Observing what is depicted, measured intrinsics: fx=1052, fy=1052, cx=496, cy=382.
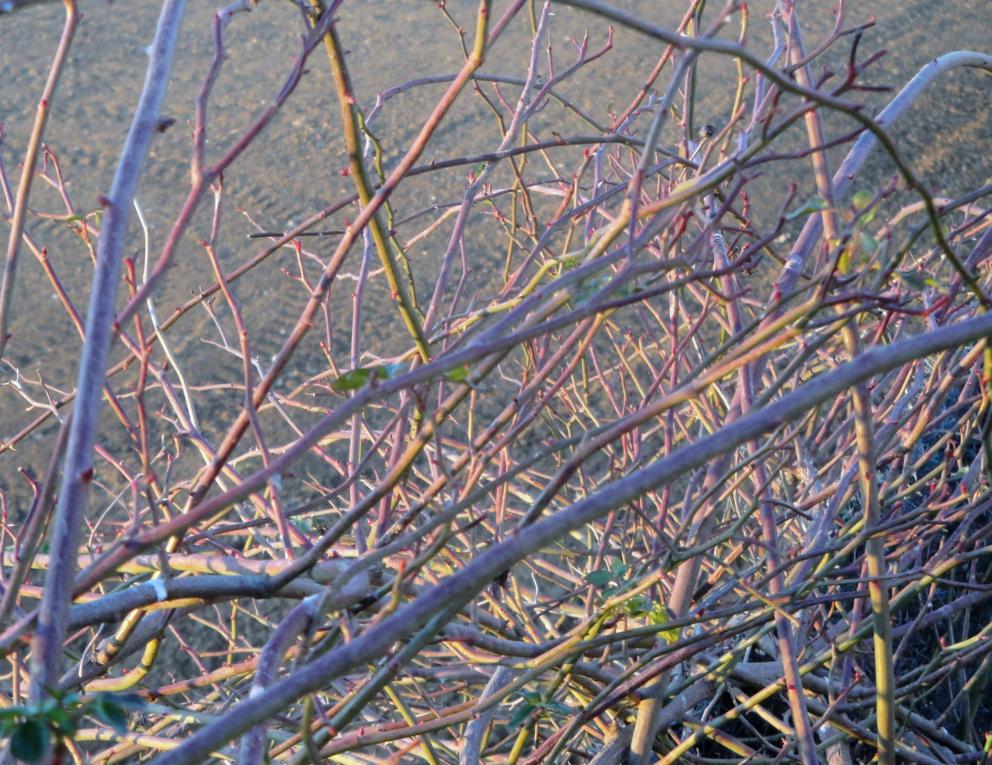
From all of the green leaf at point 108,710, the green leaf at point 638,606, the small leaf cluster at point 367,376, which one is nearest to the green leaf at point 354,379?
the small leaf cluster at point 367,376

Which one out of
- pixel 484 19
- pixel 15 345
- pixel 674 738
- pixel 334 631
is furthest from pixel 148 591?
pixel 15 345

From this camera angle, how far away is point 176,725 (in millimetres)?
1955

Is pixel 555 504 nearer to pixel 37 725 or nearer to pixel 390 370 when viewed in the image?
pixel 390 370

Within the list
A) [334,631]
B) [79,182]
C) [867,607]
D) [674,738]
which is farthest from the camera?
[79,182]

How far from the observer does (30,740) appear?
73 centimetres

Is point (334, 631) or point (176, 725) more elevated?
point (176, 725)

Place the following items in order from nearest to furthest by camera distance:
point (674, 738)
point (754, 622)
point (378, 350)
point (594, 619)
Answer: point (594, 619) < point (754, 622) < point (674, 738) < point (378, 350)

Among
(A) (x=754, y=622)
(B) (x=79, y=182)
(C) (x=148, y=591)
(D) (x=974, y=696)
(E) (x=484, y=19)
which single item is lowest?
(D) (x=974, y=696)

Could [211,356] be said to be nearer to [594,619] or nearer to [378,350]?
[378,350]

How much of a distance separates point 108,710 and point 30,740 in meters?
0.06

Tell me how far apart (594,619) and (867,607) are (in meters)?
1.13

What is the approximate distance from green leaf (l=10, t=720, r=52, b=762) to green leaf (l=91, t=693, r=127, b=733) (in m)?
0.04

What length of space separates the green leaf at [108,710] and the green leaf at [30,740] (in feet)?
0.13

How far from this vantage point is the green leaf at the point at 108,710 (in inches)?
30.4
